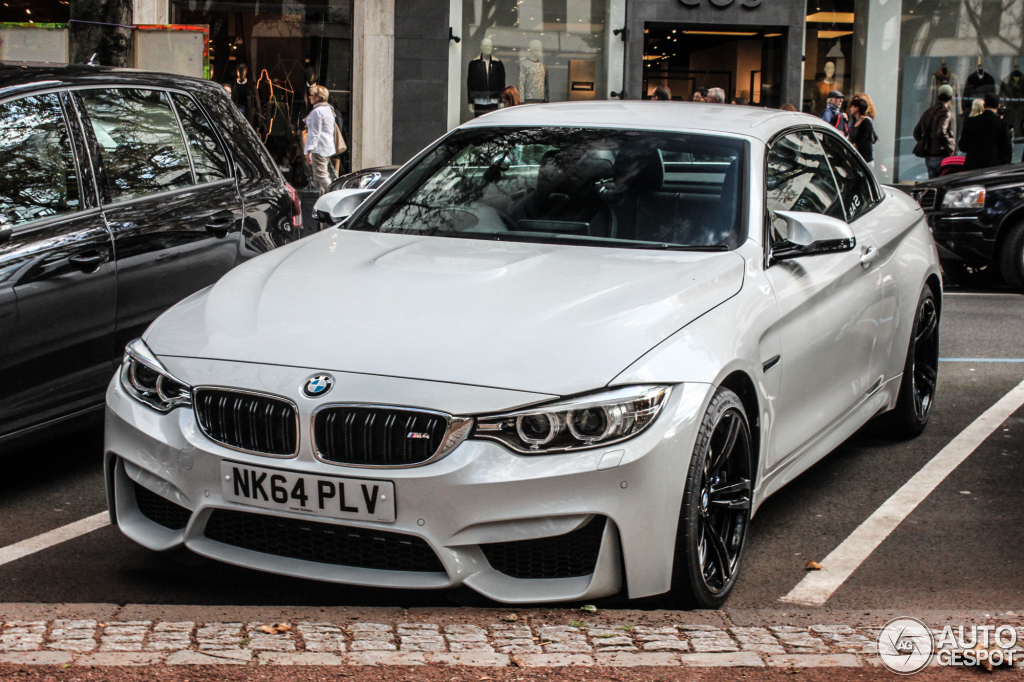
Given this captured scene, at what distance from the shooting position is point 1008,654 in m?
3.36

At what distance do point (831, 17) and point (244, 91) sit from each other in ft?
32.1

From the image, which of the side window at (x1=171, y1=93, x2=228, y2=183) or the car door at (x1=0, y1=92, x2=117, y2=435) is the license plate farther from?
the side window at (x1=171, y1=93, x2=228, y2=183)

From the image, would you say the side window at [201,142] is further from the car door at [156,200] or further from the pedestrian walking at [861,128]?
the pedestrian walking at [861,128]

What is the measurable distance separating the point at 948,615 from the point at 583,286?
4.92 ft

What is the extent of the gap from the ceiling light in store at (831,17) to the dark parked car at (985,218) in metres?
9.58

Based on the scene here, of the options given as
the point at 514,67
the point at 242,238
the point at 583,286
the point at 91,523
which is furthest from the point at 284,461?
the point at 514,67

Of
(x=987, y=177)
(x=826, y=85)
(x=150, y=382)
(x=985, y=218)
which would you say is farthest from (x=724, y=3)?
(x=150, y=382)

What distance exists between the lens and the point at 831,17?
2127 centimetres

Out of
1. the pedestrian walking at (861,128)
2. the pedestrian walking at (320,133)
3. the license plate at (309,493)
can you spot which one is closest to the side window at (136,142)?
the license plate at (309,493)

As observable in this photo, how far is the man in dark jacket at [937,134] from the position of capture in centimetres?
1838

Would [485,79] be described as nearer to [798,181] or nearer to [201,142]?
[201,142]

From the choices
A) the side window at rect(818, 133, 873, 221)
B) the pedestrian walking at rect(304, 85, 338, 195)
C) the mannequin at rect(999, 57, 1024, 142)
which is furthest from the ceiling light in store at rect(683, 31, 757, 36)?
the side window at rect(818, 133, 873, 221)

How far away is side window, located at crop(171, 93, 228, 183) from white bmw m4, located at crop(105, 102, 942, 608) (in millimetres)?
1368

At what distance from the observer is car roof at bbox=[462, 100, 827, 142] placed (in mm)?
5145
